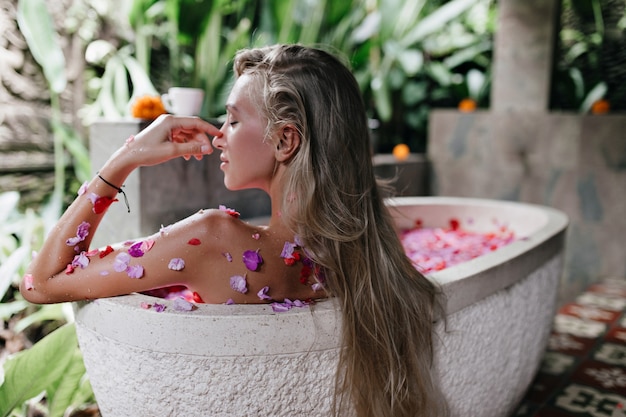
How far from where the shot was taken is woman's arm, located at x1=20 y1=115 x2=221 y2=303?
3.82ft

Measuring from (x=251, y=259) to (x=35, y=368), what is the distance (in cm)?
68

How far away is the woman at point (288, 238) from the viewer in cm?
117

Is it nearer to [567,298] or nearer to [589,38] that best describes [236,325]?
[567,298]

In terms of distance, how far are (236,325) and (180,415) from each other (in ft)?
0.76

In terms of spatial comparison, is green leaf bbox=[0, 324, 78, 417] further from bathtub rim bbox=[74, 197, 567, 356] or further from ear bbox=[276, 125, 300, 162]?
ear bbox=[276, 125, 300, 162]

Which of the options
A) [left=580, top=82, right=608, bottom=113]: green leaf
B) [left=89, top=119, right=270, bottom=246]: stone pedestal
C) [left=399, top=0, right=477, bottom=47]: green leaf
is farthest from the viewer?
[left=580, top=82, right=608, bottom=113]: green leaf

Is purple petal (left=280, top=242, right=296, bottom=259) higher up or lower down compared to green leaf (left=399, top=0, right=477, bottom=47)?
lower down

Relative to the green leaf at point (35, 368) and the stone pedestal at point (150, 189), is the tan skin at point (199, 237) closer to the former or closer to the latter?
the green leaf at point (35, 368)

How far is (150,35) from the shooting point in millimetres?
3230

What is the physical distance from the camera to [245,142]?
4.03ft

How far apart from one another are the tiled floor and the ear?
132 centimetres

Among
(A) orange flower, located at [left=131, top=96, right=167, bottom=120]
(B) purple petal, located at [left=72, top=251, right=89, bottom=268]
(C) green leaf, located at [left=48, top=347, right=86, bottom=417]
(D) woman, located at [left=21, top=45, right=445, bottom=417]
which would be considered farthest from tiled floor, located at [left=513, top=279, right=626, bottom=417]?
(A) orange flower, located at [left=131, top=96, right=167, bottom=120]

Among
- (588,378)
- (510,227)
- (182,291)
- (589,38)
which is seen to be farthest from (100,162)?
(589,38)

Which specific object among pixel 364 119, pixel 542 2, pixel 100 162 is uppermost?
pixel 542 2
